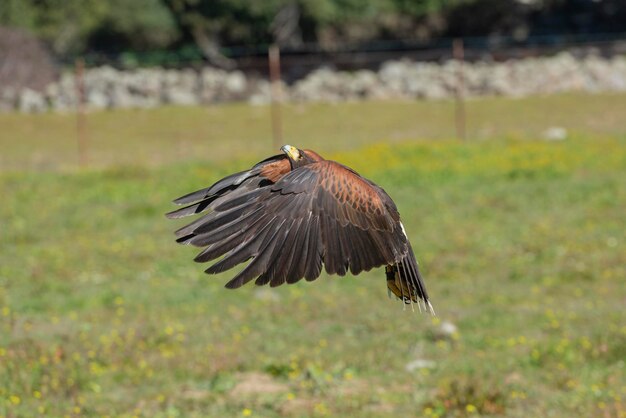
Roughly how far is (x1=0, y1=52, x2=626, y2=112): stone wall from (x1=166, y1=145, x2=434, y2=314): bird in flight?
26.4m

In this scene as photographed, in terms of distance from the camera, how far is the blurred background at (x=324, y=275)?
7773 mm

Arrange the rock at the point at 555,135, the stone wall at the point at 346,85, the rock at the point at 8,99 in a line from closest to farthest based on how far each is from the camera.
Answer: the rock at the point at 555,135 → the rock at the point at 8,99 → the stone wall at the point at 346,85

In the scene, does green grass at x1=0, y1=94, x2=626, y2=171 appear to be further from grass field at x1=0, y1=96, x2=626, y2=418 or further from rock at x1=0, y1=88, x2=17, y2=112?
grass field at x1=0, y1=96, x2=626, y2=418

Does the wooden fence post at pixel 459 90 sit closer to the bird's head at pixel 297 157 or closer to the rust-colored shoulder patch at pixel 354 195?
the bird's head at pixel 297 157

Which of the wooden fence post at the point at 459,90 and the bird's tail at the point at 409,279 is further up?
the wooden fence post at the point at 459,90

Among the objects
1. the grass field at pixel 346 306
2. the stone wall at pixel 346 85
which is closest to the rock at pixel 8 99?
the stone wall at pixel 346 85

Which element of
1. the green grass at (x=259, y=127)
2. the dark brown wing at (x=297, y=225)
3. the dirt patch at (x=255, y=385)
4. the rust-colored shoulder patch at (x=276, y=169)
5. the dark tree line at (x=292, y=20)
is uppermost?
the dark tree line at (x=292, y=20)

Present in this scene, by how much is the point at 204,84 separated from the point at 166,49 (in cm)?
1200

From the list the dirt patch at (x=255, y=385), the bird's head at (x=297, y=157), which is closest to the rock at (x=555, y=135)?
the dirt patch at (x=255, y=385)

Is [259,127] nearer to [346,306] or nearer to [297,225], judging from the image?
[346,306]

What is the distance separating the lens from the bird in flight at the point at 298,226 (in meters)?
4.46

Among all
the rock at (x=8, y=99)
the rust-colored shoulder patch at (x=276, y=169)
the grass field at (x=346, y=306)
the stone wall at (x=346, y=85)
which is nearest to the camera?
the rust-colored shoulder patch at (x=276, y=169)

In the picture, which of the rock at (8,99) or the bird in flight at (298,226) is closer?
the bird in flight at (298,226)

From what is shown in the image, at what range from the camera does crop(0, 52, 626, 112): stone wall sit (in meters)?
31.2
